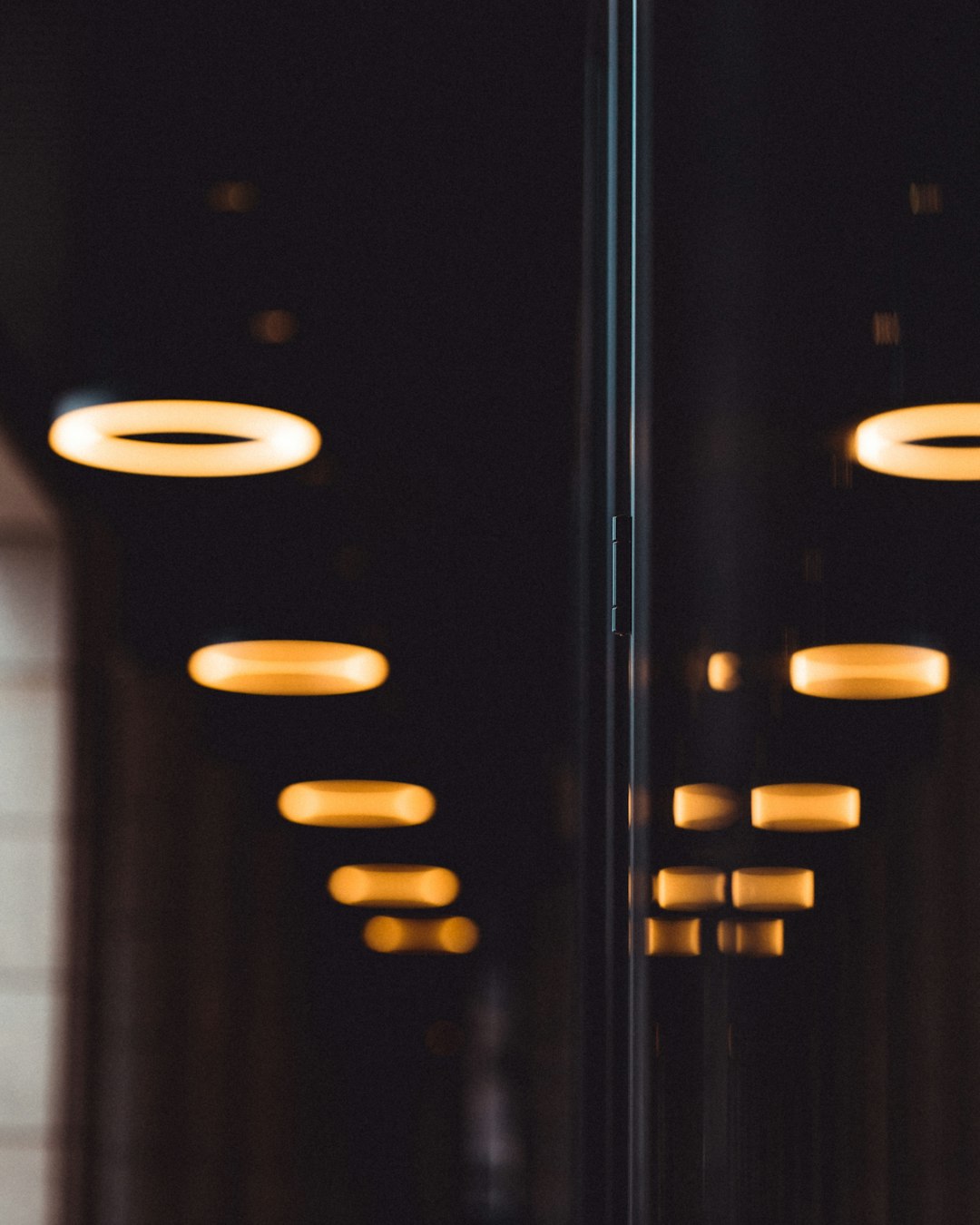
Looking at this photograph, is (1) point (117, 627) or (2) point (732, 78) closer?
(1) point (117, 627)

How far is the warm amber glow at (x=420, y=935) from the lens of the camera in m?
0.98

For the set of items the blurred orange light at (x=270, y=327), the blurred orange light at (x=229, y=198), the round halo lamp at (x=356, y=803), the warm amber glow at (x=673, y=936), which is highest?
the blurred orange light at (x=229, y=198)

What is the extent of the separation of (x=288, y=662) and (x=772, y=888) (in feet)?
1.36

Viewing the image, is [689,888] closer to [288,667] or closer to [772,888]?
[772,888]

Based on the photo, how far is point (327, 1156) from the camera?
955mm

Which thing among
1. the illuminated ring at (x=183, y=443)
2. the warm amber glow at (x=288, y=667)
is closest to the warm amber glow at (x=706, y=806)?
the warm amber glow at (x=288, y=667)

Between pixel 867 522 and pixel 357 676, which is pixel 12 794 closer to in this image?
pixel 357 676

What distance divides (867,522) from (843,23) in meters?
0.41

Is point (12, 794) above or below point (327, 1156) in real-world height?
above

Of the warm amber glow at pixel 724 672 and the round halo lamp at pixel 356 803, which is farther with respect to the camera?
the warm amber glow at pixel 724 672

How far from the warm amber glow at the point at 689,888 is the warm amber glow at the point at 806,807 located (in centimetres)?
6

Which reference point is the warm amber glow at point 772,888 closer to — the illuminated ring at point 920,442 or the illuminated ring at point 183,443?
the illuminated ring at point 920,442

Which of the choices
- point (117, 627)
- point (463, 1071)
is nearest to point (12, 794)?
point (117, 627)

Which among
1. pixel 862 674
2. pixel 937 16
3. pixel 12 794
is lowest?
pixel 12 794
